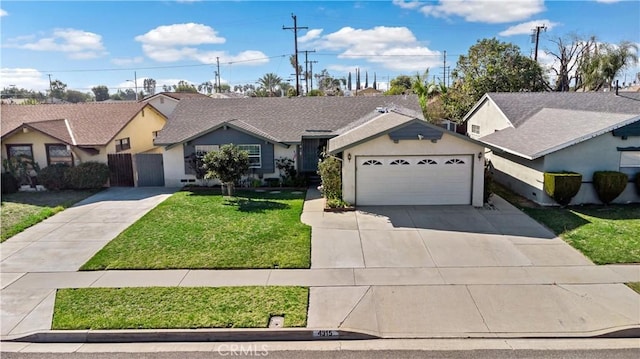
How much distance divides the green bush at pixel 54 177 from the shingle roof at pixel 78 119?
1.47m

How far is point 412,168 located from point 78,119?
60.5 ft

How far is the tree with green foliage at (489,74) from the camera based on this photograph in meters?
33.5

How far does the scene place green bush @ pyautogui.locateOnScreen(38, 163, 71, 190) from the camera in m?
20.0

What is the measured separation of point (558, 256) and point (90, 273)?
38.5ft

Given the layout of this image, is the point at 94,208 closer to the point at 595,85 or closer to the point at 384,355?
the point at 384,355

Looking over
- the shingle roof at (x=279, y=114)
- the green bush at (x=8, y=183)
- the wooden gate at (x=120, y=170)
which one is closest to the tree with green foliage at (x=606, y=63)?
the shingle roof at (x=279, y=114)

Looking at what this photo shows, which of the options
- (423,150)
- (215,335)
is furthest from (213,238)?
(423,150)

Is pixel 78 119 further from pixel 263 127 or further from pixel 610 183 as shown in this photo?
pixel 610 183

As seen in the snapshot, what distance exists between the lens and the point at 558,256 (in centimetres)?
1095

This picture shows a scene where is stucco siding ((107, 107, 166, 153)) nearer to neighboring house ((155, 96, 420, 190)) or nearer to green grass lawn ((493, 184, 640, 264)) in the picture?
neighboring house ((155, 96, 420, 190))

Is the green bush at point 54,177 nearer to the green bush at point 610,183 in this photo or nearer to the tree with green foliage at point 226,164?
the tree with green foliage at point 226,164

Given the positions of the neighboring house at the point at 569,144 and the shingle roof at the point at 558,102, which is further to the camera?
the shingle roof at the point at 558,102

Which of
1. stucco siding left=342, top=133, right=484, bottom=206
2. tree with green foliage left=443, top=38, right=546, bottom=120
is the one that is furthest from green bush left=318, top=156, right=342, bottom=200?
tree with green foliage left=443, top=38, right=546, bottom=120

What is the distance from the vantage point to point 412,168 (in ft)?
52.3
